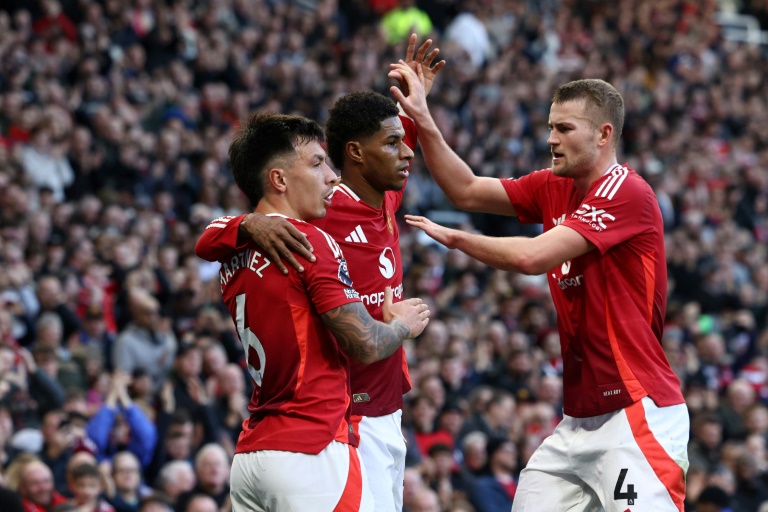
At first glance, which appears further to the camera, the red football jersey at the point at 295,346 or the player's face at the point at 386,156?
the player's face at the point at 386,156

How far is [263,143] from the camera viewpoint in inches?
196

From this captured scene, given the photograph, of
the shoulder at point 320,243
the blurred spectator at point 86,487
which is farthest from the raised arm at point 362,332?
the blurred spectator at point 86,487

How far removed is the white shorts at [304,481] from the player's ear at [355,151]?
60.0 inches

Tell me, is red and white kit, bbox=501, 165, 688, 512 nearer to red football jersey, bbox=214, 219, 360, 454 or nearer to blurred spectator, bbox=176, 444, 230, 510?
red football jersey, bbox=214, 219, 360, 454

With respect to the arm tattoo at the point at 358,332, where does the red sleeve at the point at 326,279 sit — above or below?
above

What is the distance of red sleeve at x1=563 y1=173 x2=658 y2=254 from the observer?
5.38 meters

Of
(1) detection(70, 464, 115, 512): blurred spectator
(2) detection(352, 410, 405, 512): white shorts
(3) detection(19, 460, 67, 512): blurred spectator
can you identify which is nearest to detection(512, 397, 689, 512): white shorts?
(2) detection(352, 410, 405, 512): white shorts

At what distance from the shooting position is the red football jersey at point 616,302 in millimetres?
5402

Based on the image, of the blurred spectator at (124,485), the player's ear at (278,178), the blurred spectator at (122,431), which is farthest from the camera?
the blurred spectator at (122,431)

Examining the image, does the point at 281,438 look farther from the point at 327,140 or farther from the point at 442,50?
the point at 442,50

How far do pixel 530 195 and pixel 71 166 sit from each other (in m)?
8.21

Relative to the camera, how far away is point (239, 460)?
4.82m

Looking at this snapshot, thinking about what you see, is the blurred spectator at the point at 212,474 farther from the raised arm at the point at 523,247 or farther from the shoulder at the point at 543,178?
the raised arm at the point at 523,247

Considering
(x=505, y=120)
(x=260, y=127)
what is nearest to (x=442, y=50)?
(x=505, y=120)
